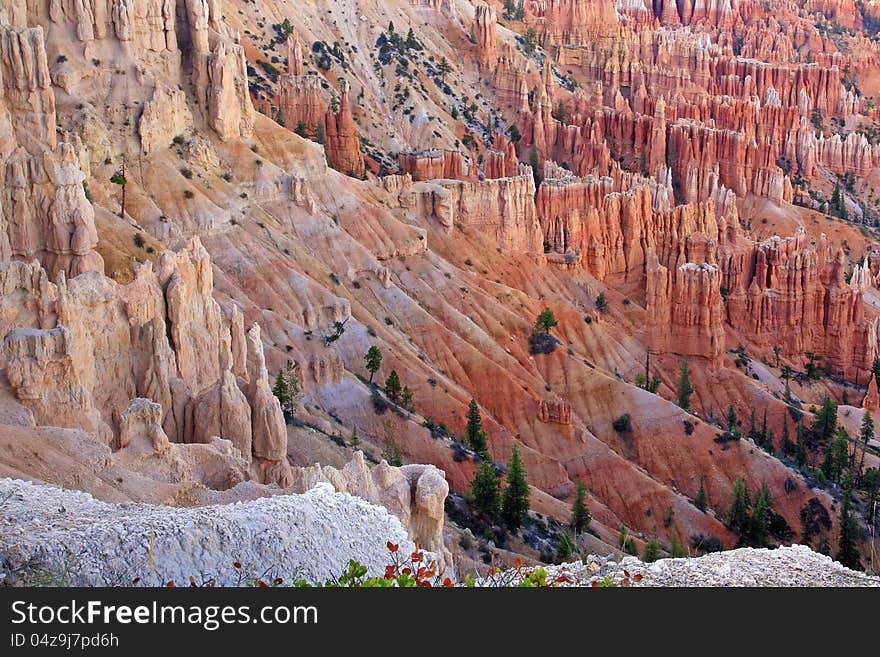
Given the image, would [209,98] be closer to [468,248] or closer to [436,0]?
[468,248]

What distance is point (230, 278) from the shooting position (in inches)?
2174

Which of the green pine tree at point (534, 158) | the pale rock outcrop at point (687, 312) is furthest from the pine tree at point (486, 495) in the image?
the green pine tree at point (534, 158)

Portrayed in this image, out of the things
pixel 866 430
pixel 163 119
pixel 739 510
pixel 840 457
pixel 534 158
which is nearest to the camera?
pixel 739 510

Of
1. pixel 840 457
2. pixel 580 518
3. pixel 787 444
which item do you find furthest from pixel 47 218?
pixel 787 444

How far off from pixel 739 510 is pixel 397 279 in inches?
931

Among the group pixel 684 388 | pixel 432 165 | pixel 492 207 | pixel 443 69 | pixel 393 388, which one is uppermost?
pixel 443 69

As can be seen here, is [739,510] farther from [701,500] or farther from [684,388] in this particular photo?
[684,388]

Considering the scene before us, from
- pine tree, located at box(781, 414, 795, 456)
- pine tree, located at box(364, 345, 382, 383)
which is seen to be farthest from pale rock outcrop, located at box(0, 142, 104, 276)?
pine tree, located at box(781, 414, 795, 456)

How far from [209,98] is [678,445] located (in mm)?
30419

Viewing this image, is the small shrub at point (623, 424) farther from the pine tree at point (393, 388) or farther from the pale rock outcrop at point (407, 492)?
the pale rock outcrop at point (407, 492)

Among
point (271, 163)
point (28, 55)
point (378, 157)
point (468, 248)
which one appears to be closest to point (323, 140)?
point (378, 157)

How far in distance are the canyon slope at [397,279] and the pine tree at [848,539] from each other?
104 centimetres

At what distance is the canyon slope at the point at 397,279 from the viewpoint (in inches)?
1283

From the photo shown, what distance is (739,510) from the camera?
52906 millimetres
